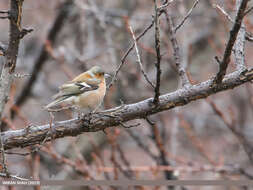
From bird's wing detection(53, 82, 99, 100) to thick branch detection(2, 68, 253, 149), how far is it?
2.85 ft

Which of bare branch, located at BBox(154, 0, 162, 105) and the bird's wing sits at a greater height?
the bird's wing

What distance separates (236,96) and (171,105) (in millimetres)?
5634

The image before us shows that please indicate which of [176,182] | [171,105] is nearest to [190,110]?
[176,182]

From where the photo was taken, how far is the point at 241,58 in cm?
228

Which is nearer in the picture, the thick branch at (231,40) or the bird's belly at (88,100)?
the thick branch at (231,40)

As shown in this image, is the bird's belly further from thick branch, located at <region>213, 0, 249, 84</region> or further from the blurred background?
thick branch, located at <region>213, 0, 249, 84</region>

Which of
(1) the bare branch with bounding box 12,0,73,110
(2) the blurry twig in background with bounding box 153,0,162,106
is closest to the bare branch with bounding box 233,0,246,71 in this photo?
(2) the blurry twig in background with bounding box 153,0,162,106

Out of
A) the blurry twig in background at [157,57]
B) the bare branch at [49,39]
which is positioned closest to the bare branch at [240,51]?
the blurry twig in background at [157,57]

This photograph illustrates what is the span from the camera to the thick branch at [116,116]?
2.16 meters

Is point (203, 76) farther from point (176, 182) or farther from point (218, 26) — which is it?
point (176, 182)

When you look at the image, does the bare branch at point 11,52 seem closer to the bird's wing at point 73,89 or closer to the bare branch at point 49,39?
the bird's wing at point 73,89

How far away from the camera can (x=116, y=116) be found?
7.32 ft

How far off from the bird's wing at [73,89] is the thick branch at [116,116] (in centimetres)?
87

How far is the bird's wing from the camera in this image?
3.13m
